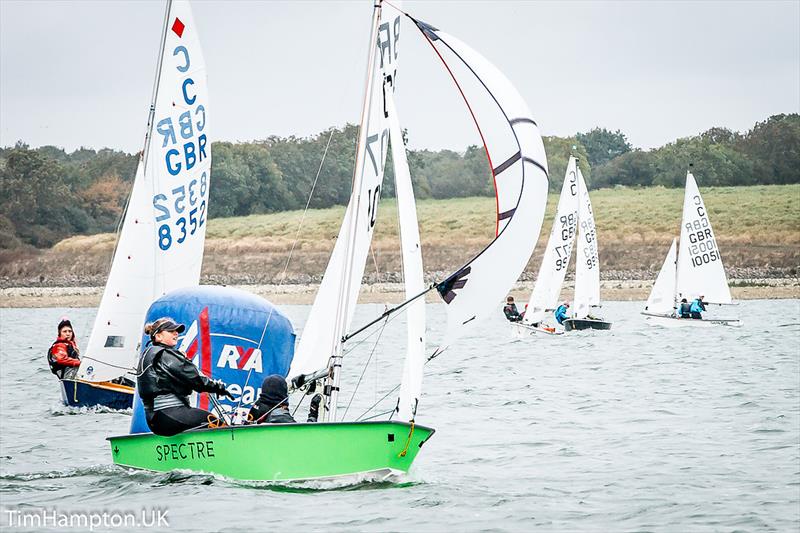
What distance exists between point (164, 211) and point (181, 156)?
0.90 m

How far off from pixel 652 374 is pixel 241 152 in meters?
60.5

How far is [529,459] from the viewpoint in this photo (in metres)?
13.5

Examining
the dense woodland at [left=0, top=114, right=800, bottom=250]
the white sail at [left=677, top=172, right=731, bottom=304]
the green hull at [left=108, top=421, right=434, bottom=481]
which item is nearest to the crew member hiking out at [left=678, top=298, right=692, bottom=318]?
the white sail at [left=677, top=172, right=731, bottom=304]

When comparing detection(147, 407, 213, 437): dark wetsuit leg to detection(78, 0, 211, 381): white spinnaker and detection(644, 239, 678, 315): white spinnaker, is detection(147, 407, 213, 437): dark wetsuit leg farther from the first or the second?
detection(644, 239, 678, 315): white spinnaker

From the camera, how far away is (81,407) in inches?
693

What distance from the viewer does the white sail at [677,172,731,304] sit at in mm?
36875

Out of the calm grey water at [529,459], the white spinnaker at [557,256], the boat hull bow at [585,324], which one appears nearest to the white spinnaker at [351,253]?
the calm grey water at [529,459]

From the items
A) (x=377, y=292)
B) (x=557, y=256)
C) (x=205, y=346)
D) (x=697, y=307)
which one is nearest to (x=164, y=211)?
(x=205, y=346)

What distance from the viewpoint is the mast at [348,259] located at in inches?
443

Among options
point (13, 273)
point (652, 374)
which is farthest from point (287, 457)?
point (13, 273)

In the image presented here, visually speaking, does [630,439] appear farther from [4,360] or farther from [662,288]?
[662,288]

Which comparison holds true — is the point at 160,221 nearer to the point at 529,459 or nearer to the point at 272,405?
the point at 529,459

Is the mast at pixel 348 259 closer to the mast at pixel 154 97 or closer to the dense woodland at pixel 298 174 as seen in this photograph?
the mast at pixel 154 97

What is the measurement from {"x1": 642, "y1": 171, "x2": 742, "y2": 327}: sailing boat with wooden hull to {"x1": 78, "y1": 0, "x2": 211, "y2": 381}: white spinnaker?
20.5 metres
